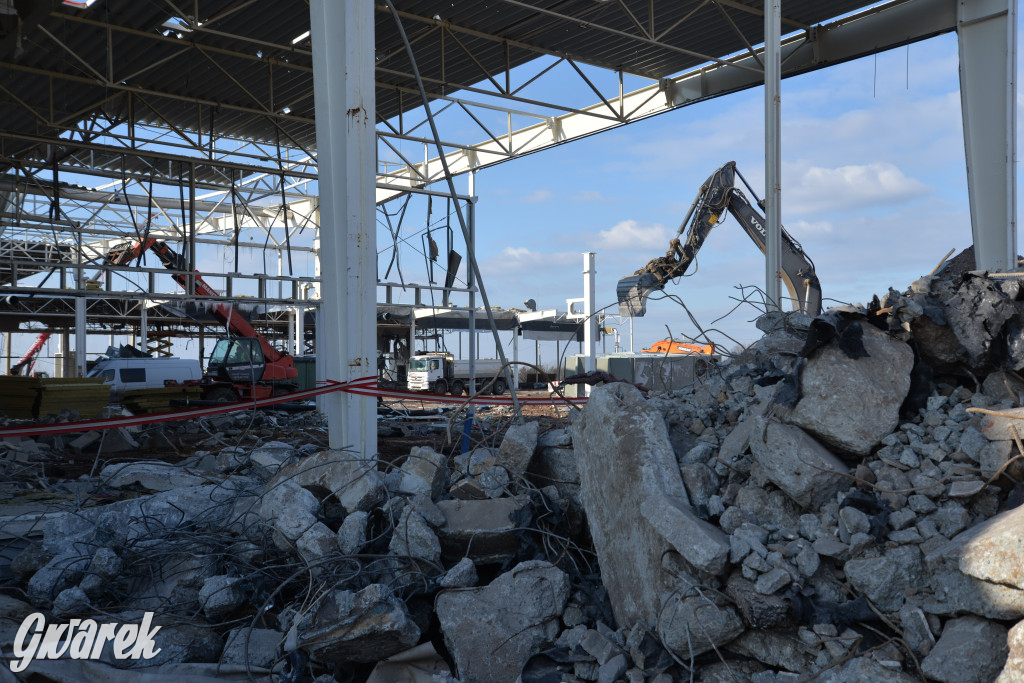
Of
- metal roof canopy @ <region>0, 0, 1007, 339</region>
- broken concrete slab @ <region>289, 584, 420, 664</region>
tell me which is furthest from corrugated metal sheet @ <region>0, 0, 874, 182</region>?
broken concrete slab @ <region>289, 584, 420, 664</region>

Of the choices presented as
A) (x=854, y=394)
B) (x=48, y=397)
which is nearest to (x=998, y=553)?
(x=854, y=394)

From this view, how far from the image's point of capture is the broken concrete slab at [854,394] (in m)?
4.20

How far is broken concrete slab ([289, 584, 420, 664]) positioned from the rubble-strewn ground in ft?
0.04

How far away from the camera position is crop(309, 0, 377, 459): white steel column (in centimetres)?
637

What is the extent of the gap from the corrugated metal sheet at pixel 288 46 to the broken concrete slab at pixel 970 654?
11.6m

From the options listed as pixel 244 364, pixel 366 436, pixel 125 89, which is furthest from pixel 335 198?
pixel 244 364

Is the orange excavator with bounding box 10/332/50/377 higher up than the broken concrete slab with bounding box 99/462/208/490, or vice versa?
the orange excavator with bounding box 10/332/50/377

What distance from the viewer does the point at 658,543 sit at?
3.96m

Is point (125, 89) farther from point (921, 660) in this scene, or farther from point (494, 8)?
point (921, 660)

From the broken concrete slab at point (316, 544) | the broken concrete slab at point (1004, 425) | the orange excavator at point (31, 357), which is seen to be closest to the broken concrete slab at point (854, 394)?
the broken concrete slab at point (1004, 425)

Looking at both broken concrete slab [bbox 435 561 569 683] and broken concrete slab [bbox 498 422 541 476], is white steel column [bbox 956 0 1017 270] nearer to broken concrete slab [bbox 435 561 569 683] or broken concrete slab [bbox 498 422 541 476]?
broken concrete slab [bbox 498 422 541 476]

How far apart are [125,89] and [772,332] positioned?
45.3 feet

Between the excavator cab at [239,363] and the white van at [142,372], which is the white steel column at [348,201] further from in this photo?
the white van at [142,372]

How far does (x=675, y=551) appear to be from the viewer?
152 inches
